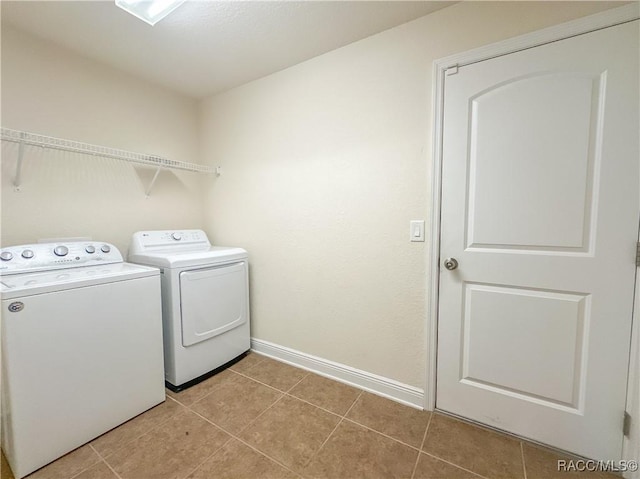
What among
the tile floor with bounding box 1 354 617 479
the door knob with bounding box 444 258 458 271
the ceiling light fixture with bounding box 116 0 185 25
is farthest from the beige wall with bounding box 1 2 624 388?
the ceiling light fixture with bounding box 116 0 185 25

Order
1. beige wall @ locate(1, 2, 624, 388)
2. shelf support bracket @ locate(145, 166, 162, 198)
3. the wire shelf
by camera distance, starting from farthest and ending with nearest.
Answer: shelf support bracket @ locate(145, 166, 162, 198) → beige wall @ locate(1, 2, 624, 388) → the wire shelf

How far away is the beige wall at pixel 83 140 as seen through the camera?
1587mm

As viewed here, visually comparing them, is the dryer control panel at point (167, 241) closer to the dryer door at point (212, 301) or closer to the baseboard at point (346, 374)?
the dryer door at point (212, 301)

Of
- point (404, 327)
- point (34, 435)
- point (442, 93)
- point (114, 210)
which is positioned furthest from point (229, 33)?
point (34, 435)

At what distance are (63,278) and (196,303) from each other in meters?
0.70

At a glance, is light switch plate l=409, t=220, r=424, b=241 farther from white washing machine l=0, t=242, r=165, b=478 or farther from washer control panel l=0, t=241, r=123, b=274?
washer control panel l=0, t=241, r=123, b=274

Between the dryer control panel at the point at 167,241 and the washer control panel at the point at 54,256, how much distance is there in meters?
0.17

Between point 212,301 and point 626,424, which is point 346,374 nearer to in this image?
point 212,301

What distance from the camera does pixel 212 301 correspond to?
1903 mm

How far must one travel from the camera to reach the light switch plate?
1535mm

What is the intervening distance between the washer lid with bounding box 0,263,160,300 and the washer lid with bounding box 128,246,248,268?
0.13m

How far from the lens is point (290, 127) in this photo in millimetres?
1977

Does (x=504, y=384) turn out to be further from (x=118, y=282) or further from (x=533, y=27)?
(x=118, y=282)

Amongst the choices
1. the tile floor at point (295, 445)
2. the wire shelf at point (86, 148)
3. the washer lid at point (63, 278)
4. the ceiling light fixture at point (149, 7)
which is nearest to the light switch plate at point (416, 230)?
the tile floor at point (295, 445)
